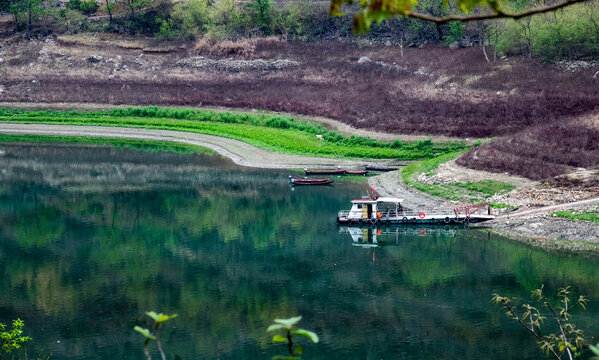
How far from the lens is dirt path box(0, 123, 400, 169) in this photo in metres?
75.6

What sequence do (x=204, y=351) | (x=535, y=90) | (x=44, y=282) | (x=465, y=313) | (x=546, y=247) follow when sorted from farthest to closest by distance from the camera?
1. (x=535, y=90)
2. (x=546, y=247)
3. (x=44, y=282)
4. (x=465, y=313)
5. (x=204, y=351)

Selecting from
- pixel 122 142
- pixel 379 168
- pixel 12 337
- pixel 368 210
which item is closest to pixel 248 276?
A: pixel 368 210

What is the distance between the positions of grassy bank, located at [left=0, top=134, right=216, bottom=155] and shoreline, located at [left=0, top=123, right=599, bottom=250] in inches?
55.9

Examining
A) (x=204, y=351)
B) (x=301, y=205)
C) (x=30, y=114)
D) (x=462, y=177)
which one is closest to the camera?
(x=204, y=351)

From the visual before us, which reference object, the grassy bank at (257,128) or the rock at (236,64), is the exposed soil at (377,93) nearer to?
the rock at (236,64)

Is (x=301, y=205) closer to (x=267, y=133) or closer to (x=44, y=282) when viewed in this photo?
(x=44, y=282)

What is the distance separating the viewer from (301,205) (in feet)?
192

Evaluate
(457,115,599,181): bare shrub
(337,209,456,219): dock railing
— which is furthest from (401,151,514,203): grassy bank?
(337,209,456,219): dock railing

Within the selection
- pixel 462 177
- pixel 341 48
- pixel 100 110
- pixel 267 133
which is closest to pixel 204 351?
pixel 462 177

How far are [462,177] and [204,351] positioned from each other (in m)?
37.4

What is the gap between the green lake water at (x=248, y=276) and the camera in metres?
32.0

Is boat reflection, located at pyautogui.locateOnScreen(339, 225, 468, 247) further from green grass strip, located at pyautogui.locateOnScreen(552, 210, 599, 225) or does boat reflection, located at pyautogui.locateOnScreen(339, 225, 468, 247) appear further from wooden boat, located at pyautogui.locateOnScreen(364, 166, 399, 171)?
wooden boat, located at pyautogui.locateOnScreen(364, 166, 399, 171)

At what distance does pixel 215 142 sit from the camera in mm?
87250

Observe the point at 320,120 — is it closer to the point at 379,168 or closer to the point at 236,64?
the point at 379,168
